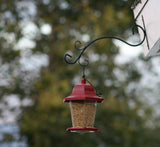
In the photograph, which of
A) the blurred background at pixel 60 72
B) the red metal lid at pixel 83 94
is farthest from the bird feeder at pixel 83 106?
the blurred background at pixel 60 72

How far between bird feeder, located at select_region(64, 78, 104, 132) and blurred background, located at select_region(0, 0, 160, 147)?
15.7ft

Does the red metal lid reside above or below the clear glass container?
above

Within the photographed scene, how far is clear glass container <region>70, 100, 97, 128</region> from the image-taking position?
2.52 metres

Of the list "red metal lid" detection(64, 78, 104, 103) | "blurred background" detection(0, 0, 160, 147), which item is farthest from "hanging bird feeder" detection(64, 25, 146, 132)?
"blurred background" detection(0, 0, 160, 147)

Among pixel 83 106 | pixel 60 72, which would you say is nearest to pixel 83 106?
pixel 83 106

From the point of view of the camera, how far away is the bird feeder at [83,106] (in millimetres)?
2502

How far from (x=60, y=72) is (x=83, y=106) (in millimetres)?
5766

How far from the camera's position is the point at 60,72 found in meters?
8.28

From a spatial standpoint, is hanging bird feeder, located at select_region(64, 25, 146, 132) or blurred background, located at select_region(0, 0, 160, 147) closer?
hanging bird feeder, located at select_region(64, 25, 146, 132)

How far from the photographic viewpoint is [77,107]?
2559 mm

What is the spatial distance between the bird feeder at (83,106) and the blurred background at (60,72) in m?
4.77

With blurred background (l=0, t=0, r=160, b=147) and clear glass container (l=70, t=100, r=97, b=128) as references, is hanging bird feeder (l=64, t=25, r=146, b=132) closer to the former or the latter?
clear glass container (l=70, t=100, r=97, b=128)

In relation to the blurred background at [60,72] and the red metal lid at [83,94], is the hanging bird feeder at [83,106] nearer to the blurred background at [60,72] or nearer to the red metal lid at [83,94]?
the red metal lid at [83,94]

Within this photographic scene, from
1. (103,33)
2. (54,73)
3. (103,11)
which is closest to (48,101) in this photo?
(54,73)
